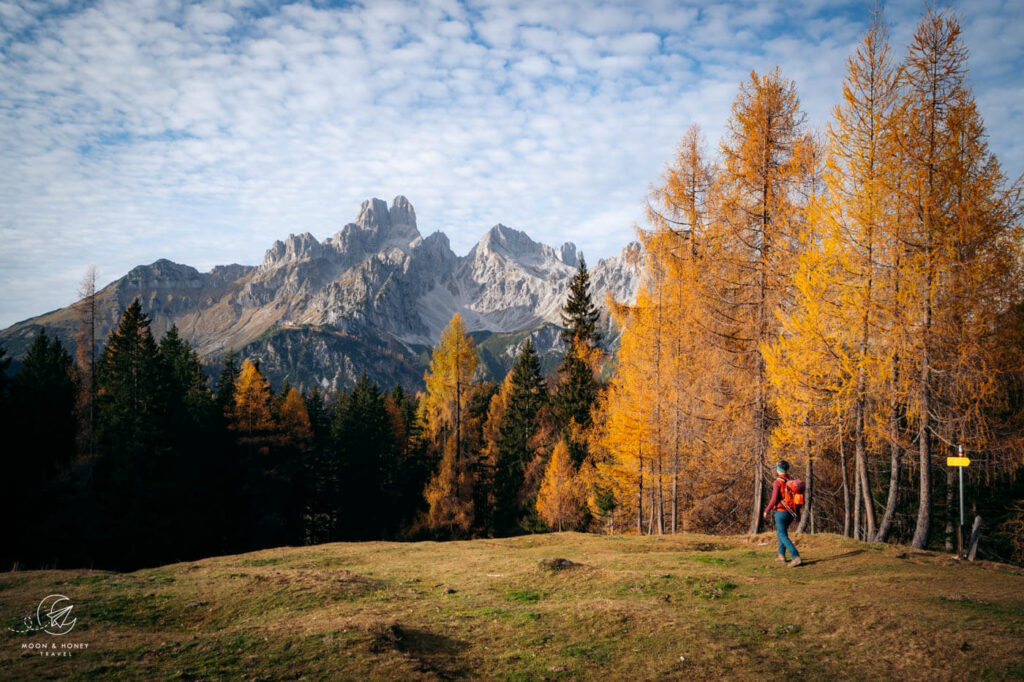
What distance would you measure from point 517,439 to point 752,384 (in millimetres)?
36524

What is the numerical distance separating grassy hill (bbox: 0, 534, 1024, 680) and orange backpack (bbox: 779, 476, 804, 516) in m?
1.55

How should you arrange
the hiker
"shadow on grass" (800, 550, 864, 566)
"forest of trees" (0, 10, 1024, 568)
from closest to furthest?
the hiker → "shadow on grass" (800, 550, 864, 566) → "forest of trees" (0, 10, 1024, 568)

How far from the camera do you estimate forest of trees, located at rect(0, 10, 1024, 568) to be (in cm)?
1470

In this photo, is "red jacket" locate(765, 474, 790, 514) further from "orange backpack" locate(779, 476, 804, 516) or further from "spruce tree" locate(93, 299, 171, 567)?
"spruce tree" locate(93, 299, 171, 567)

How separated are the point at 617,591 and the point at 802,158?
51.1ft

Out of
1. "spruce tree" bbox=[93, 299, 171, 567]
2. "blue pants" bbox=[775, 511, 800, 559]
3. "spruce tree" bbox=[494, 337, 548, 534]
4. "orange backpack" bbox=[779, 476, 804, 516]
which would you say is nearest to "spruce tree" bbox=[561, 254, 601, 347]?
"spruce tree" bbox=[494, 337, 548, 534]

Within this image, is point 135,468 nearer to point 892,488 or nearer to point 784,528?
point 784,528

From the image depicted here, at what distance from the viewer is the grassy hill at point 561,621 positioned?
7.30 m

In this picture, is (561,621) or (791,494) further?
(791,494)

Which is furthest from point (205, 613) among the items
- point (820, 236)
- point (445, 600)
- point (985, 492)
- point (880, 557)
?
point (985, 492)

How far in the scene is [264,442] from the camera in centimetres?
4556

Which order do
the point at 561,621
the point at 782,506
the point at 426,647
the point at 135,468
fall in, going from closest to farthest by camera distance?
1. the point at 426,647
2. the point at 561,621
3. the point at 782,506
4. the point at 135,468

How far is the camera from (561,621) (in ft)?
31.3

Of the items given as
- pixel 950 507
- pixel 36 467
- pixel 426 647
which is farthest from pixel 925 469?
pixel 36 467
